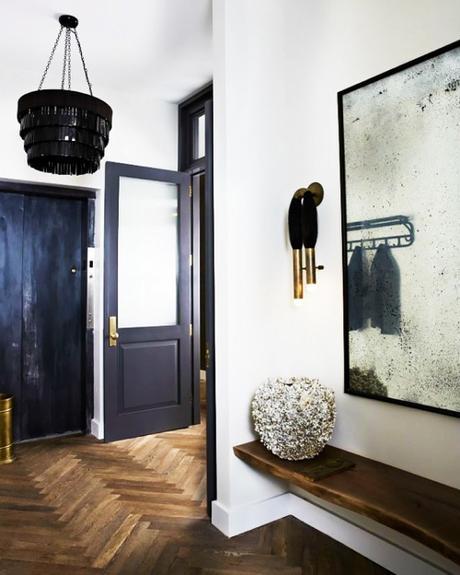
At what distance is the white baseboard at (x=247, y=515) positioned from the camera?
234 centimetres

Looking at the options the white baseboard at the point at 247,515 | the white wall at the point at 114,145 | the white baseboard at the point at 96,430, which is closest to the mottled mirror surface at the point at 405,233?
the white baseboard at the point at 247,515

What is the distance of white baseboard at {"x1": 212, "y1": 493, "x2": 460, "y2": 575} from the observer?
1.95 m

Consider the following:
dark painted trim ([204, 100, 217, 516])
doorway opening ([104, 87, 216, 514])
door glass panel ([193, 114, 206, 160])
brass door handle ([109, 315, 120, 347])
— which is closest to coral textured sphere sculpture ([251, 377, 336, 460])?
dark painted trim ([204, 100, 217, 516])

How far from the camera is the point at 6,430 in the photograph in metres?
3.44

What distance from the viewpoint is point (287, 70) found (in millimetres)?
2648

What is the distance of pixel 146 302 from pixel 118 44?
2.05 meters

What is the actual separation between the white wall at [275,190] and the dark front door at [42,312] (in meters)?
2.06

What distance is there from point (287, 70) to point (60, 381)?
10.1ft

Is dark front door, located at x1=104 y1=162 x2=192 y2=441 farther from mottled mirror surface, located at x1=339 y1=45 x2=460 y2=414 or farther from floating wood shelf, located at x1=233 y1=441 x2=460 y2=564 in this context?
mottled mirror surface, located at x1=339 y1=45 x2=460 y2=414

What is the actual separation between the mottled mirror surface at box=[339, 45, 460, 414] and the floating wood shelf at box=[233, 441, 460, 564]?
323 mm

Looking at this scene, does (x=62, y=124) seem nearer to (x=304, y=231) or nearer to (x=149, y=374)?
(x=304, y=231)

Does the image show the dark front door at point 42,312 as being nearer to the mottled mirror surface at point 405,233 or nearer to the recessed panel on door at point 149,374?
the recessed panel on door at point 149,374

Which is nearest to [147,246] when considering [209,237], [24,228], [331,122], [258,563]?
[24,228]

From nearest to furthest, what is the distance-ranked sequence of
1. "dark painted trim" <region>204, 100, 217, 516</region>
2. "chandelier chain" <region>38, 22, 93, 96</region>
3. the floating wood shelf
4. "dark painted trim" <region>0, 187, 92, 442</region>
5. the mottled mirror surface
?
the floating wood shelf
the mottled mirror surface
"dark painted trim" <region>204, 100, 217, 516</region>
"chandelier chain" <region>38, 22, 93, 96</region>
"dark painted trim" <region>0, 187, 92, 442</region>
